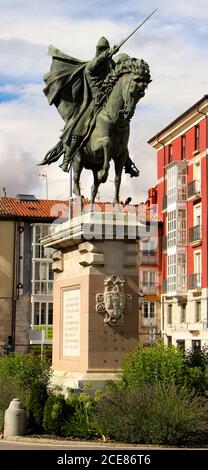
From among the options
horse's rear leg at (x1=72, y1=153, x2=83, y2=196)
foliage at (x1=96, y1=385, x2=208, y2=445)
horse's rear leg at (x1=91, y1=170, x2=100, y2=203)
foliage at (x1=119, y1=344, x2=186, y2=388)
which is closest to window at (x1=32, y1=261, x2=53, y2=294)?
horse's rear leg at (x1=72, y1=153, x2=83, y2=196)

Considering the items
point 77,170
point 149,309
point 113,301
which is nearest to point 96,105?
point 77,170

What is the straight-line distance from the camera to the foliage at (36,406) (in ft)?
57.1

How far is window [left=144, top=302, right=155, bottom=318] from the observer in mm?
72438

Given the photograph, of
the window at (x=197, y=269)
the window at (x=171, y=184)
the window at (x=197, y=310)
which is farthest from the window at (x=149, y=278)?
the window at (x=197, y=310)

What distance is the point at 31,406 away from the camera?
690 inches

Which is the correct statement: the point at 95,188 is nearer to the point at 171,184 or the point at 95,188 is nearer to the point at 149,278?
the point at 171,184

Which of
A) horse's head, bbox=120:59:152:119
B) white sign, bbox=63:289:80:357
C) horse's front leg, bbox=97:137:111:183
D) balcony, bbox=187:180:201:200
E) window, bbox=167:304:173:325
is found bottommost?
white sign, bbox=63:289:80:357

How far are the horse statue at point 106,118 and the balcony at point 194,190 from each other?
41.8 metres

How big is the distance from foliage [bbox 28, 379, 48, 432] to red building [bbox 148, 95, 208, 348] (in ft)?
138

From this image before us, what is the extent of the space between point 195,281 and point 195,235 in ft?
11.1

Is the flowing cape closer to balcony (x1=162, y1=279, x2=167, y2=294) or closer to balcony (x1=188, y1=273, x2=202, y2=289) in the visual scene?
balcony (x1=188, y1=273, x2=202, y2=289)

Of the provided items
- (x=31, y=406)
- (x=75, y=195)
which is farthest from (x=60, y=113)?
(x=31, y=406)
